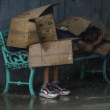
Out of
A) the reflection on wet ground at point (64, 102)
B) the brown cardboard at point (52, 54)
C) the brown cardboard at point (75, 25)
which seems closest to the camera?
the reflection on wet ground at point (64, 102)

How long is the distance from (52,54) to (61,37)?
63 centimetres

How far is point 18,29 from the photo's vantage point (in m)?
3.29

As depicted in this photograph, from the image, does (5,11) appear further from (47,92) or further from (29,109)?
(29,109)

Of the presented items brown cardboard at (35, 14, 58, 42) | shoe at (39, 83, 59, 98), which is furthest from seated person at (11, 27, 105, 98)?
brown cardboard at (35, 14, 58, 42)

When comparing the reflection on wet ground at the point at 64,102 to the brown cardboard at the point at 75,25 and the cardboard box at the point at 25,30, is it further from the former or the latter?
the brown cardboard at the point at 75,25

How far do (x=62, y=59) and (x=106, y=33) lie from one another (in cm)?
113

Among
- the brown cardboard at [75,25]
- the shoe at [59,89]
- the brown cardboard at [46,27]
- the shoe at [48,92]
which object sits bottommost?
the shoe at [59,89]

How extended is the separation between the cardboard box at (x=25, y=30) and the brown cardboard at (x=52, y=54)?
11cm

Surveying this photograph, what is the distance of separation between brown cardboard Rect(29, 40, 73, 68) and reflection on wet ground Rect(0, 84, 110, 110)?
1.58 feet

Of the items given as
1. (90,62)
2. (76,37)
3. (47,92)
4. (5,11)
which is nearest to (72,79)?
(90,62)

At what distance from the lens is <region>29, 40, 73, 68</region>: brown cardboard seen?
315 centimetres

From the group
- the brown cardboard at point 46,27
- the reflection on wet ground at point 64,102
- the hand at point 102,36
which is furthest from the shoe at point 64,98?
the hand at point 102,36

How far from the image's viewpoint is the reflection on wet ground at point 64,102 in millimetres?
2742

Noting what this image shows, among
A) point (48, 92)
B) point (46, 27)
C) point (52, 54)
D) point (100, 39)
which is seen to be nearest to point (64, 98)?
point (48, 92)
